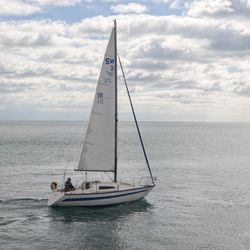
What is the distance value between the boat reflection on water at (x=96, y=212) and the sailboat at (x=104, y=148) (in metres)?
0.51

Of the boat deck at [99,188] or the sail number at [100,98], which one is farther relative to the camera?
the sail number at [100,98]

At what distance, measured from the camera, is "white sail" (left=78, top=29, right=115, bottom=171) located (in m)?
42.0

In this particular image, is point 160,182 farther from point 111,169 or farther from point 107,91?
point 107,91

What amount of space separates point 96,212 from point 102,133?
7957 mm

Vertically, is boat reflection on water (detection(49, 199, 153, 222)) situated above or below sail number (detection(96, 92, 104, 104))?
below

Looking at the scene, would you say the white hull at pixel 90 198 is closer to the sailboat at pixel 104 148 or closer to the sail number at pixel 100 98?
the sailboat at pixel 104 148

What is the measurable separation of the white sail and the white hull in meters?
2.91

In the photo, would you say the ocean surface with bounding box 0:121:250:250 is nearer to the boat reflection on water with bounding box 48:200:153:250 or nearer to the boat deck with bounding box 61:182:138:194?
the boat reflection on water with bounding box 48:200:153:250

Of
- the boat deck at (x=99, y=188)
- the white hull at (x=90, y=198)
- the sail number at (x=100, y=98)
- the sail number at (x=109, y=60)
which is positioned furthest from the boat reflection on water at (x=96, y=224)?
the sail number at (x=109, y=60)

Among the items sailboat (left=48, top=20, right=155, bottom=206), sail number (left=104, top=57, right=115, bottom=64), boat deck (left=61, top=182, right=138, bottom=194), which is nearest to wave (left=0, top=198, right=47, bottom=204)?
sailboat (left=48, top=20, right=155, bottom=206)

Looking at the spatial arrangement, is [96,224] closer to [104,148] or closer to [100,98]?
[104,148]

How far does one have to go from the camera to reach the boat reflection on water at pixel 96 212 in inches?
1473

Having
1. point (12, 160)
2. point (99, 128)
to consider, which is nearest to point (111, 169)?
point (99, 128)

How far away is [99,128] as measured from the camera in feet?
140
